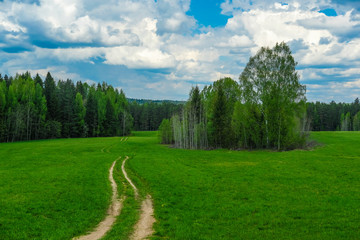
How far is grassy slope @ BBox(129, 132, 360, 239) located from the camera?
38.1ft

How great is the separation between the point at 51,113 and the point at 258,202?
9526 centimetres

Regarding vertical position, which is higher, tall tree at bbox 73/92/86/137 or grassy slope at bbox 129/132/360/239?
tall tree at bbox 73/92/86/137

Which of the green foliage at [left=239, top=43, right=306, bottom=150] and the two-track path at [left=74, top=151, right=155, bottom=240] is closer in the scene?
the two-track path at [left=74, top=151, right=155, bottom=240]

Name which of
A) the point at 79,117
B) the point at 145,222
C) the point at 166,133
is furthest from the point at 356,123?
the point at 145,222

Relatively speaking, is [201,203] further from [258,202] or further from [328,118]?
[328,118]

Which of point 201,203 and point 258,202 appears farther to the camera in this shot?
point 201,203

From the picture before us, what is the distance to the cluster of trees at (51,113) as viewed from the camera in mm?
81188

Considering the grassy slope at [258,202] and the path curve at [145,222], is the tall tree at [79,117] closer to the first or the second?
the grassy slope at [258,202]

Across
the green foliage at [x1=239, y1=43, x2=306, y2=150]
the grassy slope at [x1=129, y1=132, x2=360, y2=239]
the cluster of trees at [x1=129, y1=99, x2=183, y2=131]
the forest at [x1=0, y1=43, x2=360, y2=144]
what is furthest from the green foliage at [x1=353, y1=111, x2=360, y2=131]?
the grassy slope at [x1=129, y1=132, x2=360, y2=239]

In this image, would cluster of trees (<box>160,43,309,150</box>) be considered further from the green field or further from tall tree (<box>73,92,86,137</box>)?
tall tree (<box>73,92,86,137</box>)

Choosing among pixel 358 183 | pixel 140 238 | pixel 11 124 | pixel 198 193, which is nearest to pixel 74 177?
pixel 198 193

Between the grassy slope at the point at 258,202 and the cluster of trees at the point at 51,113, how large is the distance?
71119mm

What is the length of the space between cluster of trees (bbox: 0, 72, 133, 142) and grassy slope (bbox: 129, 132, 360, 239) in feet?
233

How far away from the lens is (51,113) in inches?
3792
